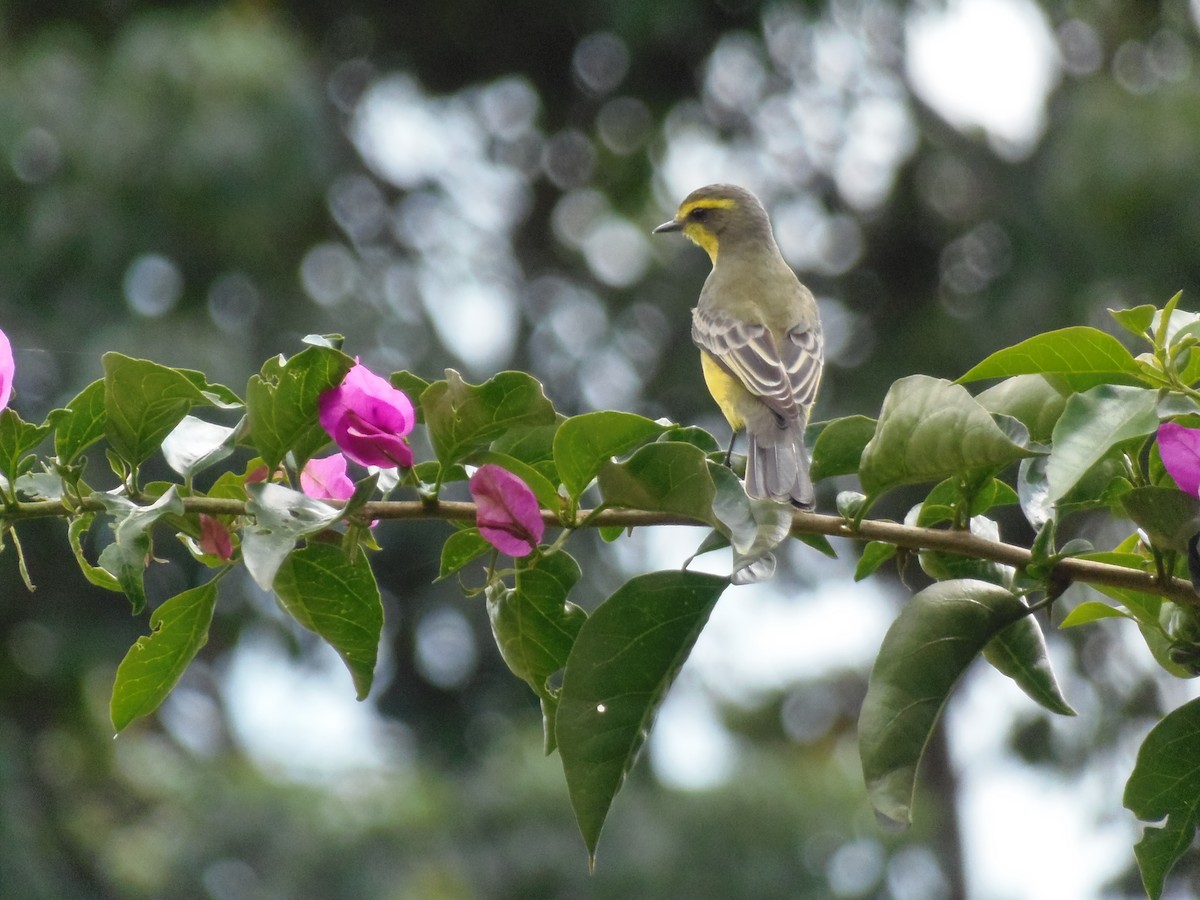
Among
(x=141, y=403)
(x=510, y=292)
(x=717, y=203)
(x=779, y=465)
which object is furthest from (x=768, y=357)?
(x=510, y=292)

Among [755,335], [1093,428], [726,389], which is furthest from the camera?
[755,335]

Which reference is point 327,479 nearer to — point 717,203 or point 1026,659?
point 1026,659

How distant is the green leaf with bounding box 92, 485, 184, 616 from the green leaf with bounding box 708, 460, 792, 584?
0.39 metres

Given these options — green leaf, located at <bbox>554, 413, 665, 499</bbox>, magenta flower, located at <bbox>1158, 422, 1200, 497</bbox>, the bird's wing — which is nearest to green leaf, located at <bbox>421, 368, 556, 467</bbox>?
green leaf, located at <bbox>554, 413, 665, 499</bbox>

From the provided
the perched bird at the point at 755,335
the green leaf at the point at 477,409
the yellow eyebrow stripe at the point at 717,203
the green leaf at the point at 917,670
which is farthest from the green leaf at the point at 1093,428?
the yellow eyebrow stripe at the point at 717,203

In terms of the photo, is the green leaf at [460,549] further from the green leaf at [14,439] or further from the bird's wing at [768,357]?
the bird's wing at [768,357]

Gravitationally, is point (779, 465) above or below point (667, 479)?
below

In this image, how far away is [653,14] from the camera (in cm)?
900

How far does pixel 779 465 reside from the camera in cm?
243

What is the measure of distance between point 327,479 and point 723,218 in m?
3.66

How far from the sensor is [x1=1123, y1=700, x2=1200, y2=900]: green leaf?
128 cm

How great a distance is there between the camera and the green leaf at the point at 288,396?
49.5 inches

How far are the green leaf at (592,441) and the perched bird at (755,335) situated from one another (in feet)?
3.25

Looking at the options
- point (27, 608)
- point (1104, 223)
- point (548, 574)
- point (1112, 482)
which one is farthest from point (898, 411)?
point (27, 608)
